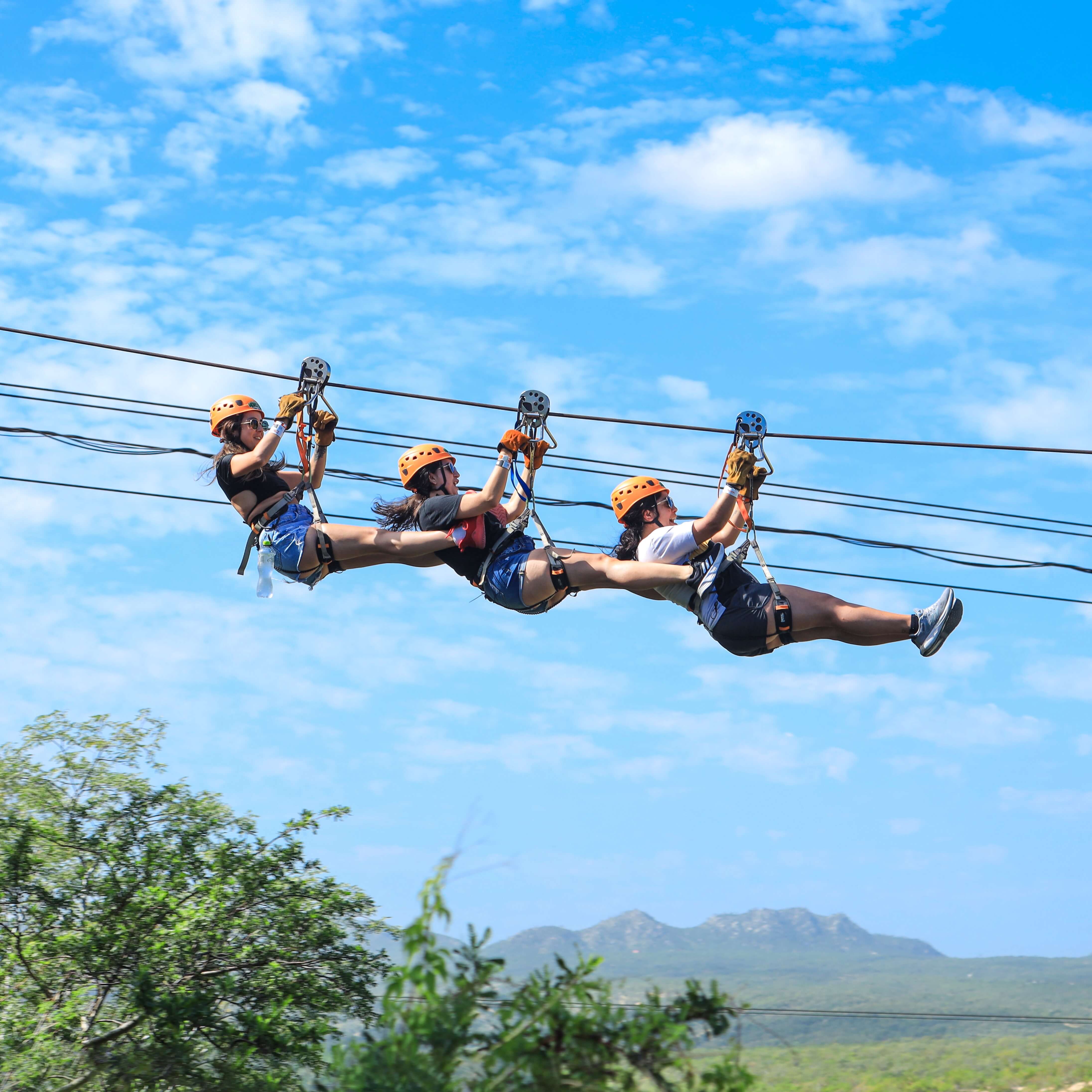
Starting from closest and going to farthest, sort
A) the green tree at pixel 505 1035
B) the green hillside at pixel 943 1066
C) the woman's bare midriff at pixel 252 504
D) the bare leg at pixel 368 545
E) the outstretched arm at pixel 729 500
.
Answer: the green tree at pixel 505 1035
the outstretched arm at pixel 729 500
the bare leg at pixel 368 545
the woman's bare midriff at pixel 252 504
the green hillside at pixel 943 1066

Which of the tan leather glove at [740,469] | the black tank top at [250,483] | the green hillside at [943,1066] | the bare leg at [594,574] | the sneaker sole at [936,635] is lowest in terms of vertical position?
the green hillside at [943,1066]

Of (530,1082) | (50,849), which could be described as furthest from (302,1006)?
(530,1082)

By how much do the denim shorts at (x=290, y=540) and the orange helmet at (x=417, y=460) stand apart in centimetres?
76

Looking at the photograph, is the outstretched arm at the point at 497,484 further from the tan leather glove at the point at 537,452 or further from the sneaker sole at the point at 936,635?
the sneaker sole at the point at 936,635

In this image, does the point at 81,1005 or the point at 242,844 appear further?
the point at 242,844

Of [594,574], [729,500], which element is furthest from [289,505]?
[729,500]

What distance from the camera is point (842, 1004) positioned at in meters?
121

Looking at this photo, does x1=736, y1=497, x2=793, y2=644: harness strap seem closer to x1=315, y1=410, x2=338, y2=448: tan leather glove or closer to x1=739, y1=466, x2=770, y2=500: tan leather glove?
x1=739, y1=466, x2=770, y2=500: tan leather glove

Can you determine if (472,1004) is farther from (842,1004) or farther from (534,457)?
(842,1004)

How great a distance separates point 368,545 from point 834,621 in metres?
3.40

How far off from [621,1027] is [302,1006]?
880 centimetres

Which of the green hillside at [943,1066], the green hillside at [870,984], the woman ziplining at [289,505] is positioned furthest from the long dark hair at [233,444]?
the green hillside at [870,984]

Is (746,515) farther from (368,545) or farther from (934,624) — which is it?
(368,545)

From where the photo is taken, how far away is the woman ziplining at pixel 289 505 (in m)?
9.36
